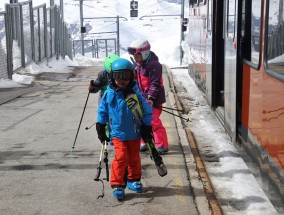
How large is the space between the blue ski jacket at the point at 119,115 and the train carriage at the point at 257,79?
3.82ft

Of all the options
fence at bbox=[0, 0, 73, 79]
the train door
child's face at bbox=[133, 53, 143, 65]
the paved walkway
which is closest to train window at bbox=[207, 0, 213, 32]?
the paved walkway

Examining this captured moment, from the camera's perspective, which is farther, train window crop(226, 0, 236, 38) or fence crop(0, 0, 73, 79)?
fence crop(0, 0, 73, 79)

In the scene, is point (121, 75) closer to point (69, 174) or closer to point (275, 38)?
point (275, 38)

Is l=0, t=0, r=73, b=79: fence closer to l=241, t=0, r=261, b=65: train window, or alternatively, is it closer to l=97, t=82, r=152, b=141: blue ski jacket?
l=241, t=0, r=261, b=65: train window

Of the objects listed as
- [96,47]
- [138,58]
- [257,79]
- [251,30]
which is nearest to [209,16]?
[138,58]

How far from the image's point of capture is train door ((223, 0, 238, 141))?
7121 millimetres

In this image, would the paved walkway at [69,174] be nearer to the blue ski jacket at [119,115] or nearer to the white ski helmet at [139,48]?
the blue ski jacket at [119,115]

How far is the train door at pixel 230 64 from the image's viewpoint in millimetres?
7121

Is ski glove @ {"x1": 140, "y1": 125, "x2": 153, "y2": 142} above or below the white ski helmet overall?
below

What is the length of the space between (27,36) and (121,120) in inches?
569

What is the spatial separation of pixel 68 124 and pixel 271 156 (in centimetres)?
535

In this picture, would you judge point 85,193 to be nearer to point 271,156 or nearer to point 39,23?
point 271,156

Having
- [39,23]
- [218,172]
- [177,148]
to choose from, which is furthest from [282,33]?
[39,23]

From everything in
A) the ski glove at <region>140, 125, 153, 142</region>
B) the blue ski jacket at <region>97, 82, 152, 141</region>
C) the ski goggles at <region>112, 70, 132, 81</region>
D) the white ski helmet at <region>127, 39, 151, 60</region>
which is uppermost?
the white ski helmet at <region>127, 39, 151, 60</region>
